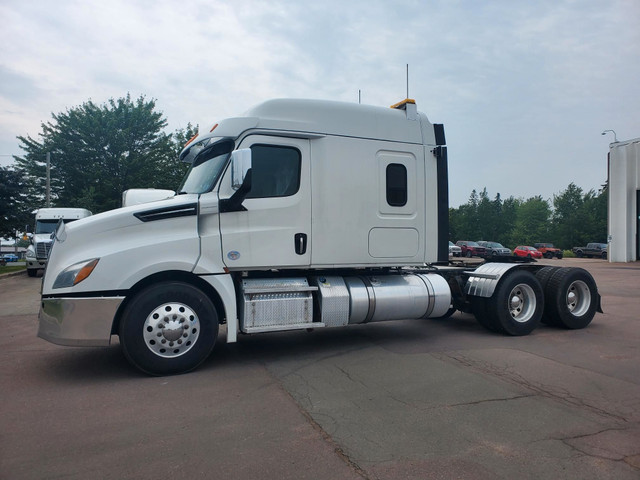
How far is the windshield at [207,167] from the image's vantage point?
237 inches

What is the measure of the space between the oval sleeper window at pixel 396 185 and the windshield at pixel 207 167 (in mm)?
2373

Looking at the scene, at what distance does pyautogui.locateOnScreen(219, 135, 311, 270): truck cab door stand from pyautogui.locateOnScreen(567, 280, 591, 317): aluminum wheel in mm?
5079

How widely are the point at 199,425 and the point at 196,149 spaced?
3978mm

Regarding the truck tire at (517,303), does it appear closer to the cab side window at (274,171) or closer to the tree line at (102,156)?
the cab side window at (274,171)

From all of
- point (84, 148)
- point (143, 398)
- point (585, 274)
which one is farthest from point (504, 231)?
point (143, 398)

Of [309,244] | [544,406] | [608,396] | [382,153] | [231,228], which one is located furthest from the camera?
[382,153]

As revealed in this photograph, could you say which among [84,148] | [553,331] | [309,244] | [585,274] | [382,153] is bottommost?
[553,331]

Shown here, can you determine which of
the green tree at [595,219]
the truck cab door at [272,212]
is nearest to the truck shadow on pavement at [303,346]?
the truck cab door at [272,212]

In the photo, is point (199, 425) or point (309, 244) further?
point (309, 244)

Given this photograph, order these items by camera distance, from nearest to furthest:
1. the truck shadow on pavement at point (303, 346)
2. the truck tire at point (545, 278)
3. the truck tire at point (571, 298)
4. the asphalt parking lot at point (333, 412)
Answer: the asphalt parking lot at point (333, 412) → the truck shadow on pavement at point (303, 346) → the truck tire at point (571, 298) → the truck tire at point (545, 278)

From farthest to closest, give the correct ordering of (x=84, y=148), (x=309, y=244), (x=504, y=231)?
(x=504, y=231)
(x=84, y=148)
(x=309, y=244)

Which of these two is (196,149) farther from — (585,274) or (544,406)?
(585,274)

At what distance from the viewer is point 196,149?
6680 mm

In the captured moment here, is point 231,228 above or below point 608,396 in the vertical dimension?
above
